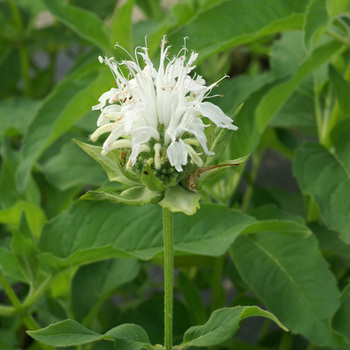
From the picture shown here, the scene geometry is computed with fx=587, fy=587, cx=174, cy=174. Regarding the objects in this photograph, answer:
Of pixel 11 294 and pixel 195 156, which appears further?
pixel 11 294

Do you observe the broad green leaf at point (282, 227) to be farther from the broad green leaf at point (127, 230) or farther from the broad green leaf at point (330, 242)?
the broad green leaf at point (330, 242)

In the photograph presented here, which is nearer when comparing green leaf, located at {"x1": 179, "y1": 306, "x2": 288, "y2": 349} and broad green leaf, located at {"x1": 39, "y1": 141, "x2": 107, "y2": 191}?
green leaf, located at {"x1": 179, "y1": 306, "x2": 288, "y2": 349}

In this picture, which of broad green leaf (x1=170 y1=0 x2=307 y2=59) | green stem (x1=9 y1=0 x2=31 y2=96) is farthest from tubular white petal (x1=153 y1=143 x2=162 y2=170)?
green stem (x1=9 y1=0 x2=31 y2=96)

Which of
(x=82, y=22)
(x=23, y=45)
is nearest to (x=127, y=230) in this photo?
Result: (x=82, y=22)

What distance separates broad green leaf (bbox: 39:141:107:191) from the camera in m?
0.73

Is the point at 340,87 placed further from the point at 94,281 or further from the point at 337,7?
the point at 94,281

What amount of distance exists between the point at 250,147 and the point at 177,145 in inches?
9.5

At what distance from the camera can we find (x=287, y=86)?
614mm

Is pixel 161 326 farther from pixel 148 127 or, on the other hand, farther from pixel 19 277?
pixel 148 127

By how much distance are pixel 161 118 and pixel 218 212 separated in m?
0.15

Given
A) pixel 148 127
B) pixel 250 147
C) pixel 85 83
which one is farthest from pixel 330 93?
pixel 148 127

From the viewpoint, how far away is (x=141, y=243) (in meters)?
0.55

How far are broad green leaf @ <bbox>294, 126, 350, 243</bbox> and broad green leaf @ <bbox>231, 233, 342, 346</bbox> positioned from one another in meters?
0.03

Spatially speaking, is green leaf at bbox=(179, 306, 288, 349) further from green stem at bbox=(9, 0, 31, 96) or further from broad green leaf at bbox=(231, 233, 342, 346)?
green stem at bbox=(9, 0, 31, 96)
